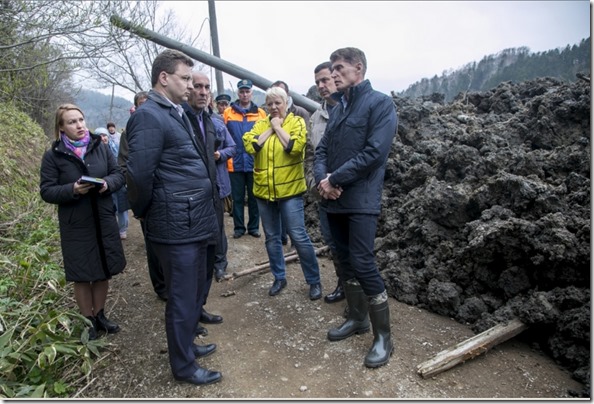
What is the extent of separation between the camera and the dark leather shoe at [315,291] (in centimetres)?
370

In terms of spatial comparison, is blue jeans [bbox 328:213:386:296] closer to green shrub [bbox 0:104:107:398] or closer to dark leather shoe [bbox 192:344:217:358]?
dark leather shoe [bbox 192:344:217:358]

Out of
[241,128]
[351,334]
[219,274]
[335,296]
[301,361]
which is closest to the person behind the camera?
[301,361]

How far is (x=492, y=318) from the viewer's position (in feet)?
9.66

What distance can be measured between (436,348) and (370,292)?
0.72 m

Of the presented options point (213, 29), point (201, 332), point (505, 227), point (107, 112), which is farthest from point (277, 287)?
point (107, 112)

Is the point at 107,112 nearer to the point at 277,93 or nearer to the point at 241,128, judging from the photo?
the point at 241,128

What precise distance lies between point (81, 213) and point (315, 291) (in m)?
2.17

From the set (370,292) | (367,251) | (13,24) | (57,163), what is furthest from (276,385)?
(13,24)

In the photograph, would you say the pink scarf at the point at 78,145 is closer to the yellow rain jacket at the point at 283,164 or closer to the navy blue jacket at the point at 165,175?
the navy blue jacket at the point at 165,175

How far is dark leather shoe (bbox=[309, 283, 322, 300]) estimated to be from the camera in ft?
12.1

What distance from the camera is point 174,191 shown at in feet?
7.39

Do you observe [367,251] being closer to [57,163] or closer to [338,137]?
[338,137]

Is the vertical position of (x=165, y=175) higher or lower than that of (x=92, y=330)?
higher

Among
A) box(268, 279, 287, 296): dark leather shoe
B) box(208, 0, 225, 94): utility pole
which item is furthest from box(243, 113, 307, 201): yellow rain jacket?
box(208, 0, 225, 94): utility pole
